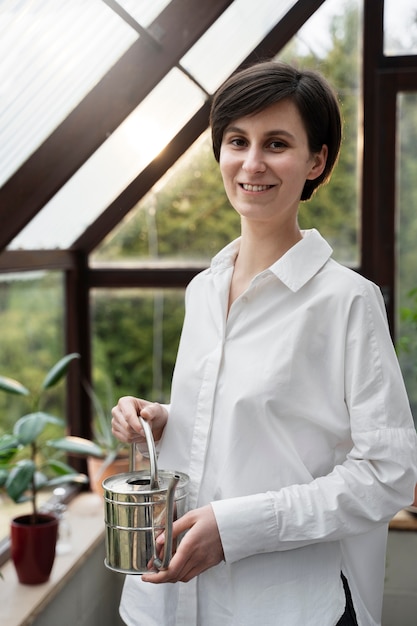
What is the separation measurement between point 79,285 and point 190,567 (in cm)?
194

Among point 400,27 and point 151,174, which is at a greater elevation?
point 400,27

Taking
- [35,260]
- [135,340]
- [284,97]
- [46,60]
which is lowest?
[135,340]

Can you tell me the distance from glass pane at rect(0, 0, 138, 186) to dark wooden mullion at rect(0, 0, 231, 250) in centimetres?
3

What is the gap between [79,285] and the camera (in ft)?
9.86

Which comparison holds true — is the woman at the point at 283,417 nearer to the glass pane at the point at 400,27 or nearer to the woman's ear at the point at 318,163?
the woman's ear at the point at 318,163

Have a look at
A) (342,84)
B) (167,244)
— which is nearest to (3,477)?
(167,244)

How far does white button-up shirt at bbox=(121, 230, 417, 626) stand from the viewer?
121 cm

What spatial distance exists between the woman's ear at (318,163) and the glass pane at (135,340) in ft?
5.63

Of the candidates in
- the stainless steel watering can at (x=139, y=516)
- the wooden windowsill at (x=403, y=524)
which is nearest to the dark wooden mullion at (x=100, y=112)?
the stainless steel watering can at (x=139, y=516)

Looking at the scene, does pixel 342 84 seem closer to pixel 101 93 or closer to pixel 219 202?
pixel 219 202

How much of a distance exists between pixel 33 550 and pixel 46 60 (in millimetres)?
1215

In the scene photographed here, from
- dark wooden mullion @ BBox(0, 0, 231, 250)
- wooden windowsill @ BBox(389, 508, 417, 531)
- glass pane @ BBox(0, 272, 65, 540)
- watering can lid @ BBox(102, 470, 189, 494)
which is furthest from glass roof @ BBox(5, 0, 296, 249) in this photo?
wooden windowsill @ BBox(389, 508, 417, 531)

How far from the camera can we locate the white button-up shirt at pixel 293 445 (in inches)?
47.8

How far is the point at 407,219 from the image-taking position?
9.64ft
